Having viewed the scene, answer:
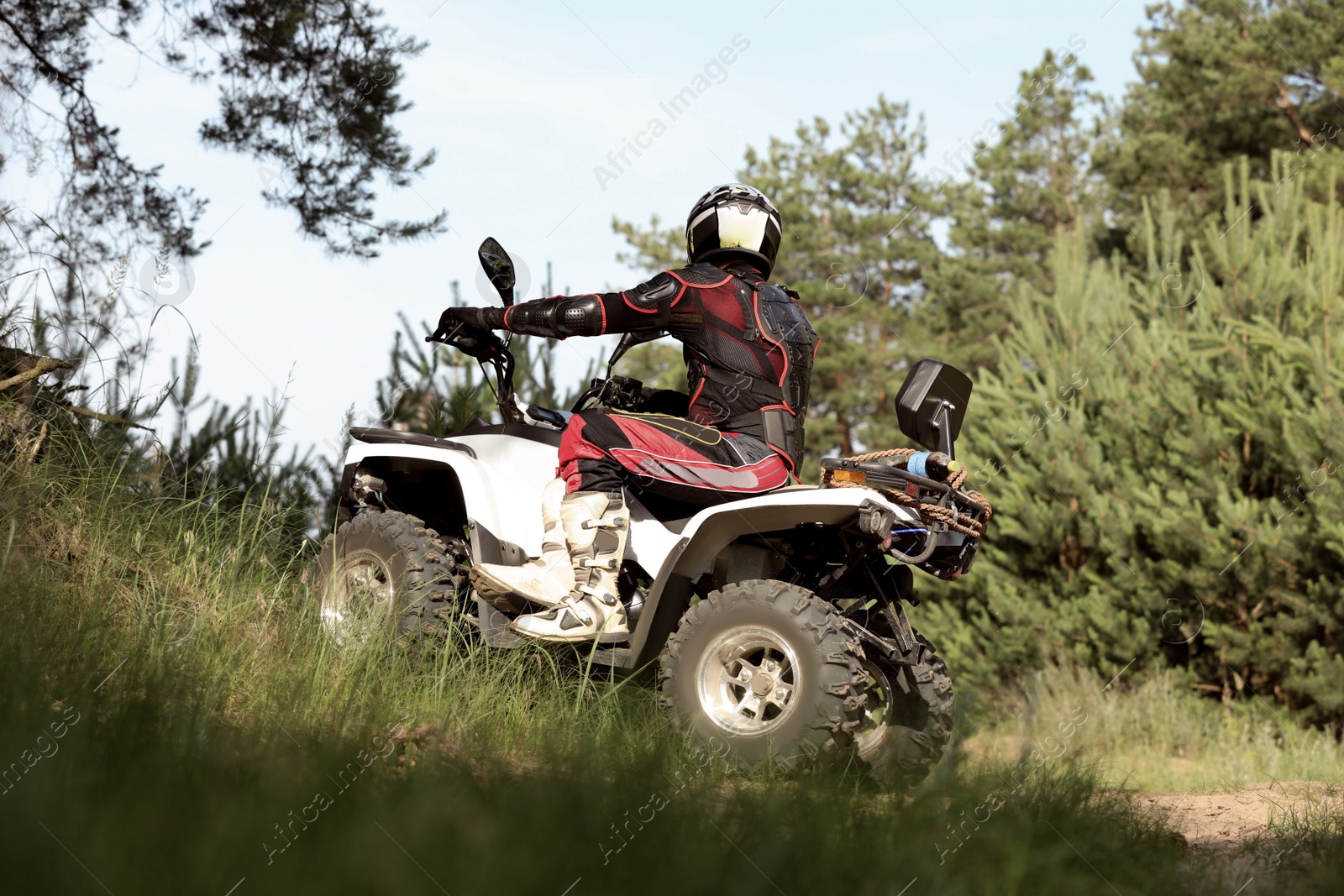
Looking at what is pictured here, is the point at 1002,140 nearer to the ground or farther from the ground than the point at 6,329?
farther from the ground

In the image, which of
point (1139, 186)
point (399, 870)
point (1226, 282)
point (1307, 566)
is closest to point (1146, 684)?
point (1307, 566)

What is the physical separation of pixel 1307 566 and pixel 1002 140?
20.0m

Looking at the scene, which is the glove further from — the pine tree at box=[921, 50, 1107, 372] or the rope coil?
the pine tree at box=[921, 50, 1107, 372]

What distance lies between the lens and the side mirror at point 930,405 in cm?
420

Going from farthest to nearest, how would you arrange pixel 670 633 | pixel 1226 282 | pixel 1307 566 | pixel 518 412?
pixel 1226 282 → pixel 1307 566 → pixel 518 412 → pixel 670 633

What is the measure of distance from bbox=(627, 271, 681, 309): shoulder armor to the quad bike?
276 mm

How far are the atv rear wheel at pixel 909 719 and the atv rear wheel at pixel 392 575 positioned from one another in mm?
1700

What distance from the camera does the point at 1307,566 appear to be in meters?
10.2

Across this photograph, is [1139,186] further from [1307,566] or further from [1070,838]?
[1070,838]

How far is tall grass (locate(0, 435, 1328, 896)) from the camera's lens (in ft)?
7.34

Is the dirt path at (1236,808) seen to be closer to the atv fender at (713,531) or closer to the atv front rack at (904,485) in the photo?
the atv front rack at (904,485)

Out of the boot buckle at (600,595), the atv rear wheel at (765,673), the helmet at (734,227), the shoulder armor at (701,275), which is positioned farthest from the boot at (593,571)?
the helmet at (734,227)

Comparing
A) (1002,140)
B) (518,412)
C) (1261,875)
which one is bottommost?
(1261,875)

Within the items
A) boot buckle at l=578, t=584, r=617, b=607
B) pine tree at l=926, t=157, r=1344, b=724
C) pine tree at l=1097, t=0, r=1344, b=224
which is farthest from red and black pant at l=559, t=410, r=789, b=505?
pine tree at l=1097, t=0, r=1344, b=224
